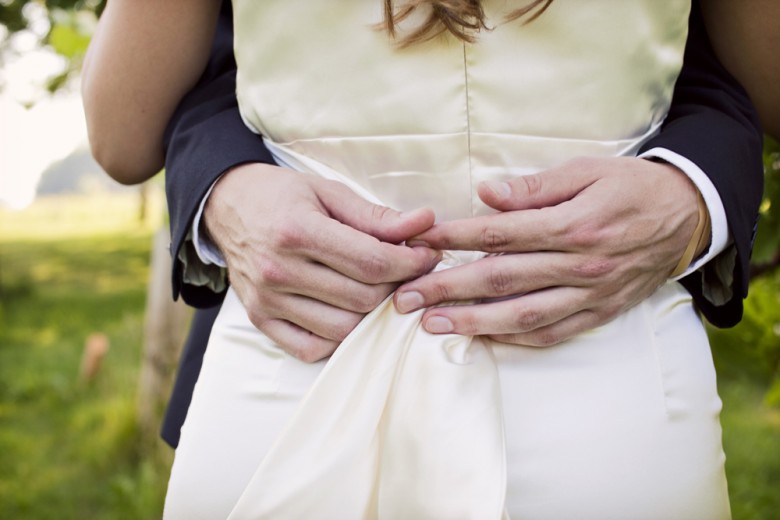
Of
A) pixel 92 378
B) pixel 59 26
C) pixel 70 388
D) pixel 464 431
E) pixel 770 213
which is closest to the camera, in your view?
pixel 464 431

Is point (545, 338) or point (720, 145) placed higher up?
point (720, 145)

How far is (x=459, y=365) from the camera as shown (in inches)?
41.5

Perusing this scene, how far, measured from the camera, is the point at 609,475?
3.44ft

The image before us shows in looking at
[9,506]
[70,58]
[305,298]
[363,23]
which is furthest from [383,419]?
[9,506]

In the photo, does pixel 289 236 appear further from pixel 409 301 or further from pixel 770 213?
pixel 770 213

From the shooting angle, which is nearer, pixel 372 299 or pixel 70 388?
pixel 372 299

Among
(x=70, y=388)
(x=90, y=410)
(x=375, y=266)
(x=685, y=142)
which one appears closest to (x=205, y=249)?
(x=375, y=266)

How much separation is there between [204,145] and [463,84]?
1.51 feet

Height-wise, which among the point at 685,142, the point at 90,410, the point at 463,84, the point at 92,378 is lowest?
the point at 92,378

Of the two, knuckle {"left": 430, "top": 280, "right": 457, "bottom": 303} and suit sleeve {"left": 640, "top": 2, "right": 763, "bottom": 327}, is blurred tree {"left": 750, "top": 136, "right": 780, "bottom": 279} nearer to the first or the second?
suit sleeve {"left": 640, "top": 2, "right": 763, "bottom": 327}

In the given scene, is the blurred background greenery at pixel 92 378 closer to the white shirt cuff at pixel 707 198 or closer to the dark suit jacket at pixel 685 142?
the dark suit jacket at pixel 685 142

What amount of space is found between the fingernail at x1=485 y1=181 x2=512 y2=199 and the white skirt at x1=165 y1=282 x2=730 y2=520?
213 millimetres

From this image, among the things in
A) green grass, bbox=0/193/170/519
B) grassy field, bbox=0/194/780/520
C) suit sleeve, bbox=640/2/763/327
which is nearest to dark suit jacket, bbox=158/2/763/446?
suit sleeve, bbox=640/2/763/327

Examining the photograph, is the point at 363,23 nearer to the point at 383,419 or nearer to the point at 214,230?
the point at 214,230
